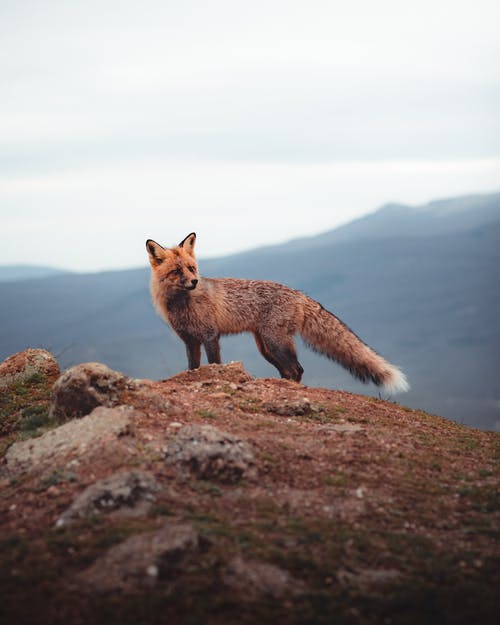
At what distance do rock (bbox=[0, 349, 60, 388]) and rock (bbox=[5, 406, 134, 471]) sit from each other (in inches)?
129

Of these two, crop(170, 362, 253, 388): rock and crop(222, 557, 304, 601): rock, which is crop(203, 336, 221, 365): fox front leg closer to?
crop(170, 362, 253, 388): rock

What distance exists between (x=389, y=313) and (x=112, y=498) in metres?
186

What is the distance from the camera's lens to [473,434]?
10.0 m

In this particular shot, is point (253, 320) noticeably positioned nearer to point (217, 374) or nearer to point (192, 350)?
point (192, 350)

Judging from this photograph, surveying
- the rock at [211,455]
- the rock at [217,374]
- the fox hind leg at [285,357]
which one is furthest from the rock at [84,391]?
the fox hind leg at [285,357]

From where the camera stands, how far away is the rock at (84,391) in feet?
26.2

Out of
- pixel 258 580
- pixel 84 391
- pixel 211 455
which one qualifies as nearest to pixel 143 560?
pixel 258 580

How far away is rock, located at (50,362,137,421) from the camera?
8.00m

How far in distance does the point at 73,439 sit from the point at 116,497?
1521mm

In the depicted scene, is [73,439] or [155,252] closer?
[73,439]

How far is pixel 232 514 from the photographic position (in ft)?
18.9

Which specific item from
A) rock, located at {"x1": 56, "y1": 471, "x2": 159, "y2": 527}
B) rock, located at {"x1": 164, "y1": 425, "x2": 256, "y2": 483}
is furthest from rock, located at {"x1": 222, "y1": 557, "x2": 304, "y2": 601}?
rock, located at {"x1": 164, "y1": 425, "x2": 256, "y2": 483}

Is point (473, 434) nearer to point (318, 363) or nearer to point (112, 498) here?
point (112, 498)

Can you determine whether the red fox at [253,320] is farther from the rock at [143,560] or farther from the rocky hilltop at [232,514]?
the rock at [143,560]
